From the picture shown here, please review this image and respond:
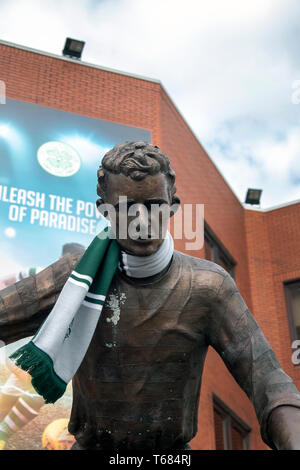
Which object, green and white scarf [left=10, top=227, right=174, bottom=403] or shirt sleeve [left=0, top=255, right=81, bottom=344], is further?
shirt sleeve [left=0, top=255, right=81, bottom=344]

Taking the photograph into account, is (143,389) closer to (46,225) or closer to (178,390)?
(178,390)

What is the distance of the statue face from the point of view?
11.5 ft

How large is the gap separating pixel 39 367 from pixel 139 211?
0.84 m

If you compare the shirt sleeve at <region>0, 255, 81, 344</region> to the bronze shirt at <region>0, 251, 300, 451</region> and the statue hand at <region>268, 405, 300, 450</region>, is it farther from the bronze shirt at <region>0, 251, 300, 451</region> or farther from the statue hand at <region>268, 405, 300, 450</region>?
the statue hand at <region>268, 405, 300, 450</region>

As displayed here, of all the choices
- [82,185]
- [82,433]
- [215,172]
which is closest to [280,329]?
[215,172]

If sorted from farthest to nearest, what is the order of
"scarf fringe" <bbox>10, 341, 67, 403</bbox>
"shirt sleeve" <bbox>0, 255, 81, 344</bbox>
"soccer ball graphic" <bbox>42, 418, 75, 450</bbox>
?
"soccer ball graphic" <bbox>42, 418, 75, 450</bbox>
"shirt sleeve" <bbox>0, 255, 81, 344</bbox>
"scarf fringe" <bbox>10, 341, 67, 403</bbox>

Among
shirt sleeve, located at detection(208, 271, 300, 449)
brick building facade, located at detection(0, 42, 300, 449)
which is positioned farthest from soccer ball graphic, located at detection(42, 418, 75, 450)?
shirt sleeve, located at detection(208, 271, 300, 449)

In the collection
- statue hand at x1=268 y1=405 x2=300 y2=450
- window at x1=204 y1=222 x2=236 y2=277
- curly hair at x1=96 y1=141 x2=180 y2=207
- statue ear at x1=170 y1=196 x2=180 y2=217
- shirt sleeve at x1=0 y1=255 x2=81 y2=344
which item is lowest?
statue hand at x1=268 y1=405 x2=300 y2=450

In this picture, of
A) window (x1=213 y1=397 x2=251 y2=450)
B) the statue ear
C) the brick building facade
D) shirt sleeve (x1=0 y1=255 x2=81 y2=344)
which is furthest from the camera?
window (x1=213 y1=397 x2=251 y2=450)

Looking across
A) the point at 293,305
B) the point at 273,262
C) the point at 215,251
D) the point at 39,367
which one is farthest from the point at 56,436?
the point at 273,262

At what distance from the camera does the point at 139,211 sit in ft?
11.4

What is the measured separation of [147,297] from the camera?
3689 mm

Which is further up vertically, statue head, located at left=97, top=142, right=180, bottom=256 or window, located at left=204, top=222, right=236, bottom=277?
window, located at left=204, top=222, right=236, bottom=277

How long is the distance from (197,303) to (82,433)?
36.9 inches
